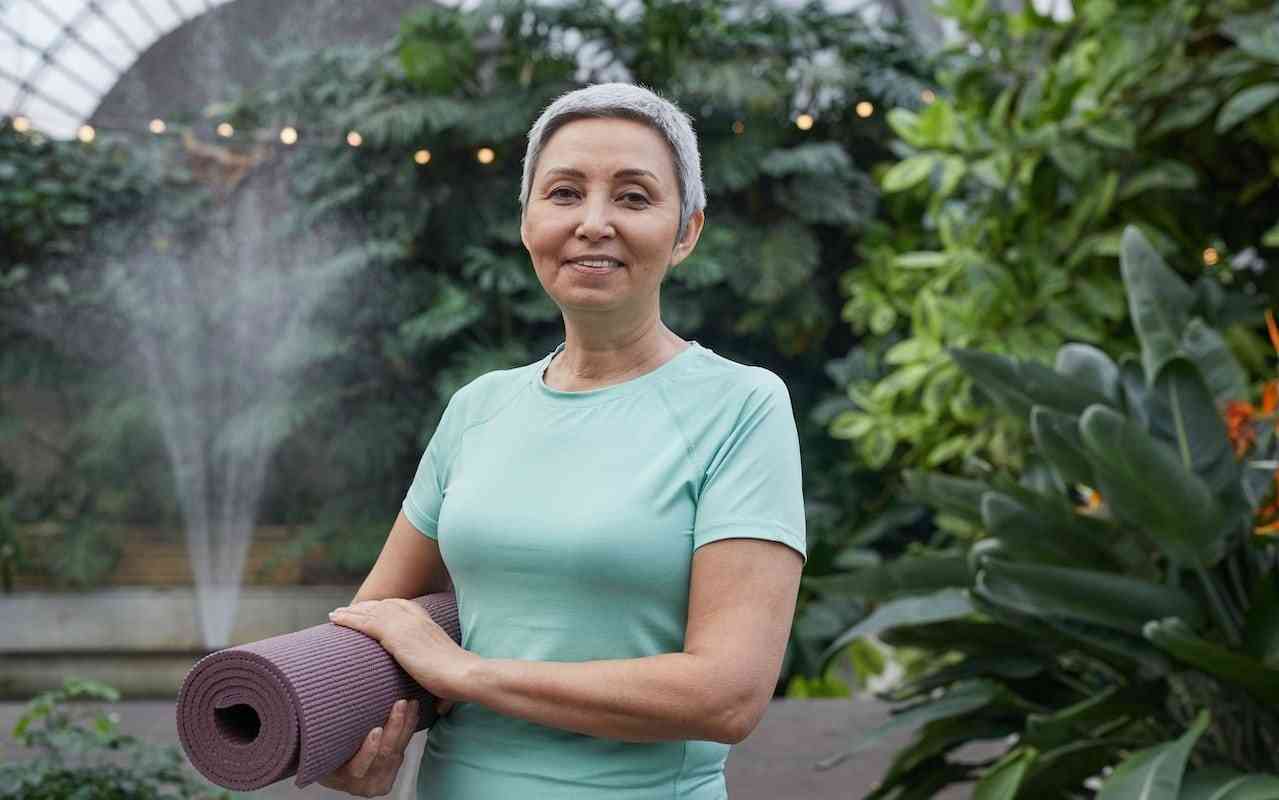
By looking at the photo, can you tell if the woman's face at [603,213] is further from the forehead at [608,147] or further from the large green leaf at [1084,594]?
the large green leaf at [1084,594]

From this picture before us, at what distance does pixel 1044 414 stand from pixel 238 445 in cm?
606

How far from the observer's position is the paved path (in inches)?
119

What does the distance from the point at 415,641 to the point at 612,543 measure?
16 cm

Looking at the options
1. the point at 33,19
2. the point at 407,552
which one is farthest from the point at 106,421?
the point at 407,552

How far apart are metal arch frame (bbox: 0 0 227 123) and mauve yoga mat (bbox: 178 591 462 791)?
830 centimetres

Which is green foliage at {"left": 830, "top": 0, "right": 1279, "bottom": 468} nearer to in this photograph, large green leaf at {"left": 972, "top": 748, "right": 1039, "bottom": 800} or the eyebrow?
large green leaf at {"left": 972, "top": 748, "right": 1039, "bottom": 800}

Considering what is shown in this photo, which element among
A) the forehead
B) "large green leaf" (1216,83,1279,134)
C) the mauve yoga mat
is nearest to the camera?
the mauve yoga mat

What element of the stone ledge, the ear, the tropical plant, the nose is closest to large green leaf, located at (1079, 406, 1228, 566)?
the tropical plant

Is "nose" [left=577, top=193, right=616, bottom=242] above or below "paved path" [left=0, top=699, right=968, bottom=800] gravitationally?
above

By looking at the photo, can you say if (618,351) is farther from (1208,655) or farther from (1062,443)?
(1062,443)

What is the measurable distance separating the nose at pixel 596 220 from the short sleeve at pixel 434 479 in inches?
9.0

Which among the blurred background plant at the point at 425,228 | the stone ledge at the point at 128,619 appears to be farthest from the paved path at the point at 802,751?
the stone ledge at the point at 128,619

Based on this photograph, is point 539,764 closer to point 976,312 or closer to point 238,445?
point 976,312

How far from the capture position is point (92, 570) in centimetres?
728
